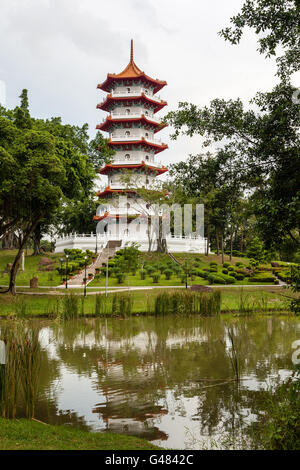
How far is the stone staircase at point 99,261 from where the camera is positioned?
1091 inches

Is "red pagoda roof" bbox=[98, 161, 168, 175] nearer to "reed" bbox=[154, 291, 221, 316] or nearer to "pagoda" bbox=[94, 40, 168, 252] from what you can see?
"pagoda" bbox=[94, 40, 168, 252]

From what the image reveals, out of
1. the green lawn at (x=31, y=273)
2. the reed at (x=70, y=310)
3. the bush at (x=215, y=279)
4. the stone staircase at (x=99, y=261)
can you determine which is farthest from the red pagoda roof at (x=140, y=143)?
the reed at (x=70, y=310)

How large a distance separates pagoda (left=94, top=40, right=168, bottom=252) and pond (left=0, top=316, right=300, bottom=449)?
26460 millimetres

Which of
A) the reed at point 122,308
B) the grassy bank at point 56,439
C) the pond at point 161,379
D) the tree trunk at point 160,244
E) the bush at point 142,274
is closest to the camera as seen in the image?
the grassy bank at point 56,439

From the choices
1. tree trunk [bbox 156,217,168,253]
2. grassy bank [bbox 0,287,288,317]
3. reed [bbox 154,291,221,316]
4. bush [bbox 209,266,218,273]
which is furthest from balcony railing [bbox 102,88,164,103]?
reed [bbox 154,291,221,316]

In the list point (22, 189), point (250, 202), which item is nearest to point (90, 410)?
point (250, 202)

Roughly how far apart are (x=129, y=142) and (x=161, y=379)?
3422 centimetres

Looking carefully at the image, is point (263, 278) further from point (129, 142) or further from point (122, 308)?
point (129, 142)

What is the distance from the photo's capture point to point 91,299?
1948cm

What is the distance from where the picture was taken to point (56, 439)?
15.1 feet

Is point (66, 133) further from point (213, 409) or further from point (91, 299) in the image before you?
point (213, 409)

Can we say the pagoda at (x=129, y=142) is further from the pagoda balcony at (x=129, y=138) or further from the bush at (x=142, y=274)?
the bush at (x=142, y=274)

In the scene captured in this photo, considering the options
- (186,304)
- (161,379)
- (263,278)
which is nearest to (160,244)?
(263,278)

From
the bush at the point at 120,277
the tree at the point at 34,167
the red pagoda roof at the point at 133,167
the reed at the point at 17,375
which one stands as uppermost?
the red pagoda roof at the point at 133,167
